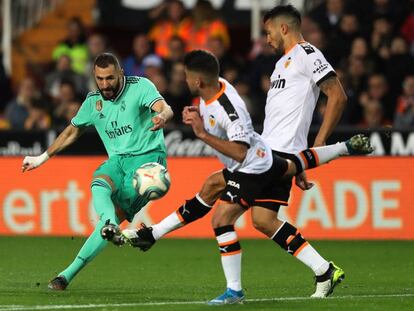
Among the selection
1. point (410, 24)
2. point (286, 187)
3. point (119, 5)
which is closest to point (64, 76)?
point (119, 5)

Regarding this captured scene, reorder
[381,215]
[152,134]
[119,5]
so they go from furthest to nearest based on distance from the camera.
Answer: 1. [119,5]
2. [381,215]
3. [152,134]

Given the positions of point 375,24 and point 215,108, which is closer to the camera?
point 215,108

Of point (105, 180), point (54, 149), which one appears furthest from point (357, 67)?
point (105, 180)

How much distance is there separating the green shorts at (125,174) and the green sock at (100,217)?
0.20 meters

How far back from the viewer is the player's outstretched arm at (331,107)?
33.8 ft

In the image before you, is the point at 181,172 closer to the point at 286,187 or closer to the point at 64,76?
the point at 64,76

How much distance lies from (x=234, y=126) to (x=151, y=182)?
118cm

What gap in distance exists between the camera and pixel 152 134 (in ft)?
37.0

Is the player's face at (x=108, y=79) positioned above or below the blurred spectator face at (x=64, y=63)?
above

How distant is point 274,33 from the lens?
10.6 m

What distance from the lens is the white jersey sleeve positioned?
10.4 meters

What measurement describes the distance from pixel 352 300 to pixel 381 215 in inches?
251

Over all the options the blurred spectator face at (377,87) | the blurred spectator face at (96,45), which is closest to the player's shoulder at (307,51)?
the blurred spectator face at (377,87)

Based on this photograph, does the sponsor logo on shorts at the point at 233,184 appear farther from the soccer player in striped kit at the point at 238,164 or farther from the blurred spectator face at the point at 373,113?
the blurred spectator face at the point at 373,113
